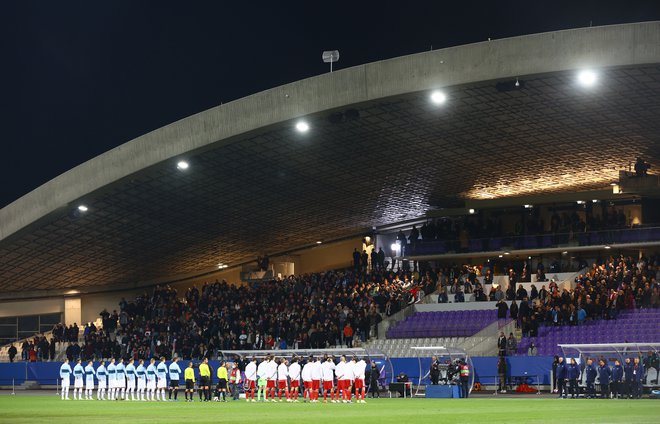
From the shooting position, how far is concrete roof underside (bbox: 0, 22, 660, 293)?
39250 mm

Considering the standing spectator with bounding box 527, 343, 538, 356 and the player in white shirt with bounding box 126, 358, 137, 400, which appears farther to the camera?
the standing spectator with bounding box 527, 343, 538, 356


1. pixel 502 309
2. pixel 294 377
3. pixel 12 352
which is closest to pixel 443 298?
pixel 502 309

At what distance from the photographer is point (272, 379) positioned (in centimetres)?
3909

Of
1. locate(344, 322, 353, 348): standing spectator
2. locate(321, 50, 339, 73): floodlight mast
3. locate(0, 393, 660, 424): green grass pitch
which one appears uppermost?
locate(321, 50, 339, 73): floodlight mast

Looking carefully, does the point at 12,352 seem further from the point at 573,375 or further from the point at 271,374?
the point at 573,375

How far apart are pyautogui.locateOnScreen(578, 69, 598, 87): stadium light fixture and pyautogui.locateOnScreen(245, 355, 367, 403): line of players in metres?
13.2

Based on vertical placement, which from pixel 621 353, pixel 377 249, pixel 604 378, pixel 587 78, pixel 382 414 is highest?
pixel 587 78

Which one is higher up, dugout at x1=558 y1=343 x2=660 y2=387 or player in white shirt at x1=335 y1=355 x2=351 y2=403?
dugout at x1=558 y1=343 x2=660 y2=387

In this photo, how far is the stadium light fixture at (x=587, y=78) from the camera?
3783 cm

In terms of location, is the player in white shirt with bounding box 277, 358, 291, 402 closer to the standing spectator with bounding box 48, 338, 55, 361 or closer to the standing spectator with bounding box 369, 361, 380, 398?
the standing spectator with bounding box 369, 361, 380, 398

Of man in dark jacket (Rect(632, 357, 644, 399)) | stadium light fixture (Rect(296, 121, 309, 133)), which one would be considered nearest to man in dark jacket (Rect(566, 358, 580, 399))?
man in dark jacket (Rect(632, 357, 644, 399))

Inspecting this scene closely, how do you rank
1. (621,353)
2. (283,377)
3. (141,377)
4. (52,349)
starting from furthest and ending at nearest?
(52,349)
(141,377)
(621,353)
(283,377)

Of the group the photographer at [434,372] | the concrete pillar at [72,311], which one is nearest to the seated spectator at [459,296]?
the photographer at [434,372]

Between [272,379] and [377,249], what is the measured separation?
116ft
